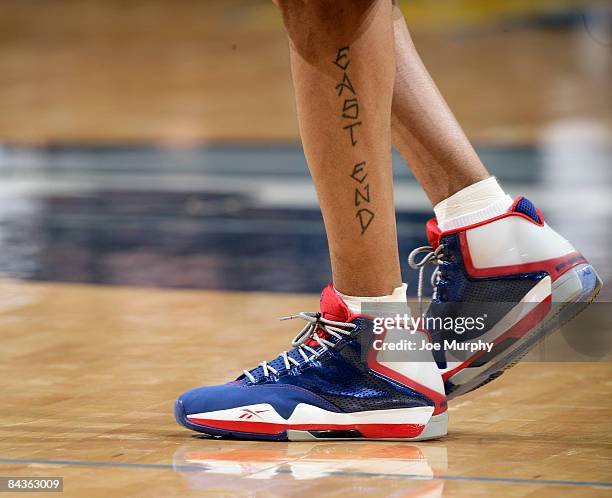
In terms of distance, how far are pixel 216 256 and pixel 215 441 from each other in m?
1.29

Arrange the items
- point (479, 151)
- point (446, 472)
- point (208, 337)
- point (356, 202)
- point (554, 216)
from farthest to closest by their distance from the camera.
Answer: point (479, 151) → point (554, 216) → point (208, 337) → point (356, 202) → point (446, 472)

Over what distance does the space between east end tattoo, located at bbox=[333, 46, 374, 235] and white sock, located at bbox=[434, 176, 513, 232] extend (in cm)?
17

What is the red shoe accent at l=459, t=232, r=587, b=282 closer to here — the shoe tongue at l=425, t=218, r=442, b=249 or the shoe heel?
the shoe tongue at l=425, t=218, r=442, b=249

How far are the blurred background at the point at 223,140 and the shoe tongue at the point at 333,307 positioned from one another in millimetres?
789

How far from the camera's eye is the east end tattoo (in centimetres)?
134

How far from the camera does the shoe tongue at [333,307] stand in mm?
1401

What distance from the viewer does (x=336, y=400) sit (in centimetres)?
140

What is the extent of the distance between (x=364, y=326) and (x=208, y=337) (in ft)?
1.87

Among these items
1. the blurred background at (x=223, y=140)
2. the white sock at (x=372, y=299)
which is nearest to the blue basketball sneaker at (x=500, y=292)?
the white sock at (x=372, y=299)

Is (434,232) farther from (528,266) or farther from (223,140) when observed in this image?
(223,140)

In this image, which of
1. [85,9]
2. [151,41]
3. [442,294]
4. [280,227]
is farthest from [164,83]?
[442,294]

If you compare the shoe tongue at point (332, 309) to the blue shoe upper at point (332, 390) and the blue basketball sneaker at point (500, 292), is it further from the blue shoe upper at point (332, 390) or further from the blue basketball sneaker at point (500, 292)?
the blue basketball sneaker at point (500, 292)

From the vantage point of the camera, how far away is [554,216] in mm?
2926

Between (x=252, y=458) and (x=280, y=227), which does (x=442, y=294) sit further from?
(x=280, y=227)
